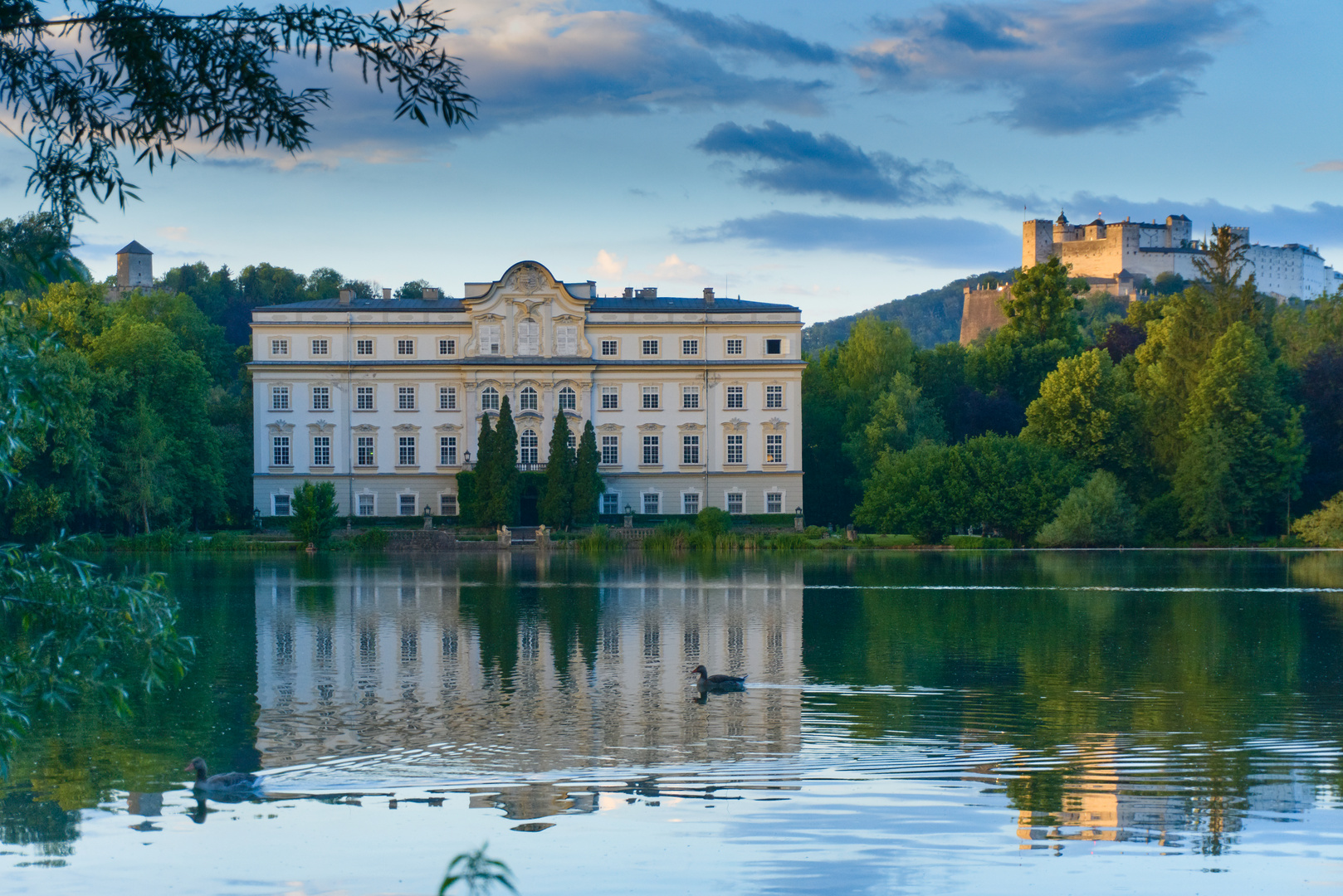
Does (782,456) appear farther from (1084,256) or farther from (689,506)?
(1084,256)

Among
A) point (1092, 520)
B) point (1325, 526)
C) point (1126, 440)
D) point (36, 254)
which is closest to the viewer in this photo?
point (36, 254)

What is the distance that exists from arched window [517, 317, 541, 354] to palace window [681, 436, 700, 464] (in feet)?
24.2

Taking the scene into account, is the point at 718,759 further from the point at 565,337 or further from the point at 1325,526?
the point at 565,337

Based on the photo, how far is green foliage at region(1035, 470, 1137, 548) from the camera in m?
50.4

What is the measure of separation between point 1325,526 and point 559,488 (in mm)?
27871

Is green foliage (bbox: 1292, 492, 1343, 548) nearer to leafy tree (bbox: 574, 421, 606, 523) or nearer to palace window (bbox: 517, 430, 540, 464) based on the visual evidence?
leafy tree (bbox: 574, 421, 606, 523)

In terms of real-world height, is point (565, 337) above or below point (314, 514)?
above

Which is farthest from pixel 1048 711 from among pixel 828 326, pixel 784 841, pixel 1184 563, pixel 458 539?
pixel 828 326

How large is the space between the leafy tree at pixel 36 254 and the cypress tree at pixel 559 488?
48651 mm

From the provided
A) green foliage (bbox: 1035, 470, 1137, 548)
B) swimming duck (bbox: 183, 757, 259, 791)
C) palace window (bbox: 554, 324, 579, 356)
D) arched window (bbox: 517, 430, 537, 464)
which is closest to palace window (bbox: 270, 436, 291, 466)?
arched window (bbox: 517, 430, 537, 464)

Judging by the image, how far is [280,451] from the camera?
6138 cm

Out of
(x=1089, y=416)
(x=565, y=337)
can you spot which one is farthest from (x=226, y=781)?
(x=565, y=337)

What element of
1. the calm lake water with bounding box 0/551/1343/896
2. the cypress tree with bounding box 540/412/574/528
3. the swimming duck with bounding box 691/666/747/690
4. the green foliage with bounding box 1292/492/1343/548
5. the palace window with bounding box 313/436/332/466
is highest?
the palace window with bounding box 313/436/332/466

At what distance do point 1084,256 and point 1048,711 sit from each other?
133 metres
